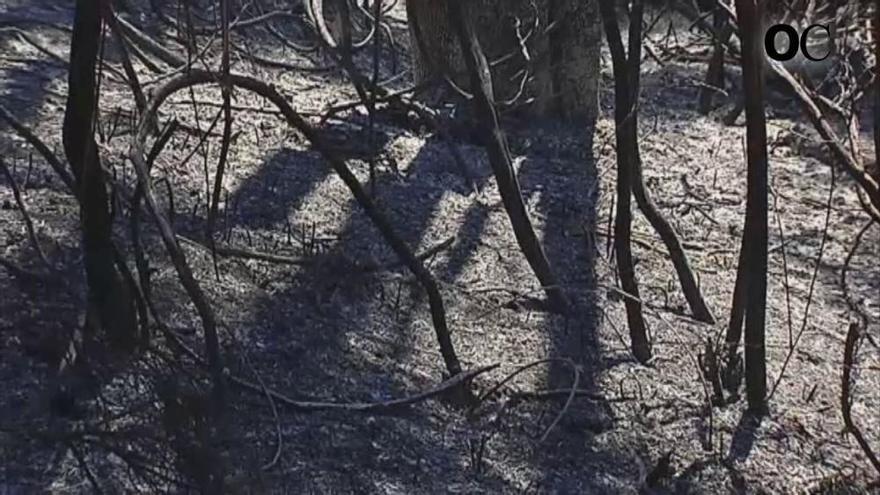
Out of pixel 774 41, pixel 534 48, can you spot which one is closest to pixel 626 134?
pixel 774 41

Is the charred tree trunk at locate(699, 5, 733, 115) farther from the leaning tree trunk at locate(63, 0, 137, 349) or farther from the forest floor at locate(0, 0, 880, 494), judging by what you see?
the leaning tree trunk at locate(63, 0, 137, 349)

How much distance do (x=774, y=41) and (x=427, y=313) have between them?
141 cm

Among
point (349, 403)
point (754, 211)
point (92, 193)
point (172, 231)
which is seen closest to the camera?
point (172, 231)

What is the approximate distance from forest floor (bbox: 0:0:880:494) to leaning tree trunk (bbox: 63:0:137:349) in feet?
0.38

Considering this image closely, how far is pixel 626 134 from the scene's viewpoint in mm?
4695

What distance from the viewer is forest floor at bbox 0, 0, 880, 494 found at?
13.9 ft

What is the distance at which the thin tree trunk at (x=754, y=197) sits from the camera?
4.34 meters

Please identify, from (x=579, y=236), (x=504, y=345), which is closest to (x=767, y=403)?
(x=504, y=345)

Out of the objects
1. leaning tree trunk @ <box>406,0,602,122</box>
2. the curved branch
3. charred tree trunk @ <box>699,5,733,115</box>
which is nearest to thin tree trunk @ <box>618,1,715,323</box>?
the curved branch

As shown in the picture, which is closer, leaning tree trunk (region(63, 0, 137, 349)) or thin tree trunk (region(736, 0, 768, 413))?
leaning tree trunk (region(63, 0, 137, 349))

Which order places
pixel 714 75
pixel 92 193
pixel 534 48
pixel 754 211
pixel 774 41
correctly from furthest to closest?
pixel 714 75
pixel 534 48
pixel 774 41
pixel 754 211
pixel 92 193

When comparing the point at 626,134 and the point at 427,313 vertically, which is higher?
the point at 626,134

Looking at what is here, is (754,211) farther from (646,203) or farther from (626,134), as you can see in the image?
(646,203)

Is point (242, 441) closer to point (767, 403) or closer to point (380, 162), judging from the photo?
point (767, 403)
